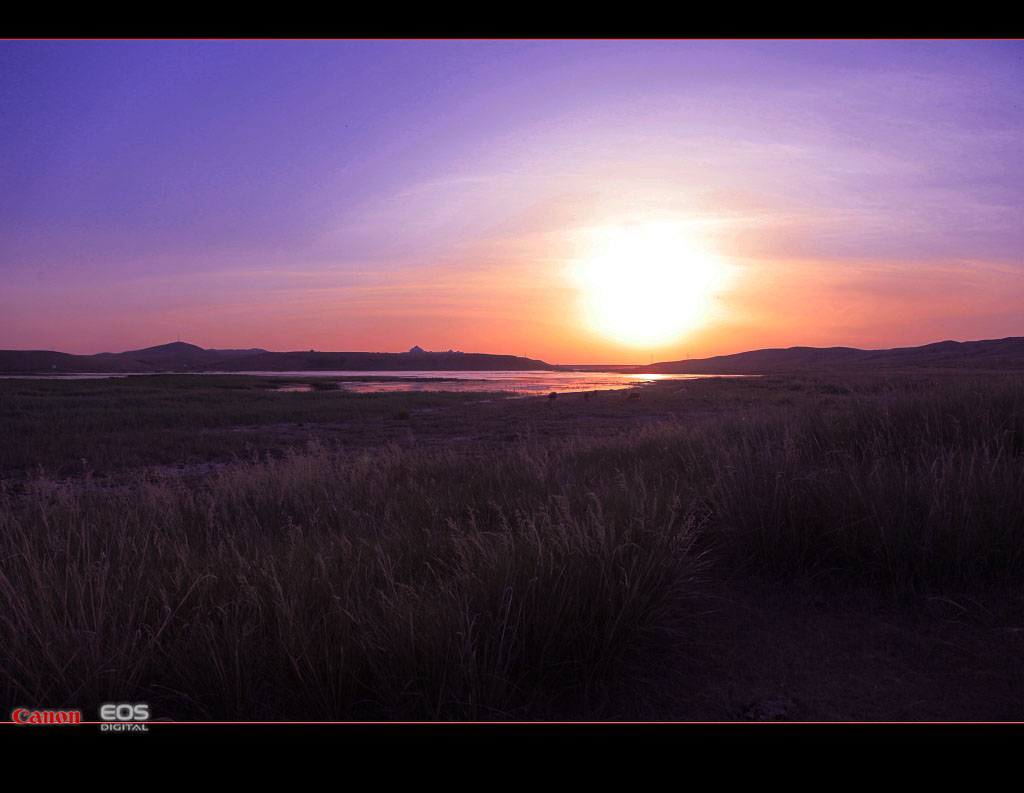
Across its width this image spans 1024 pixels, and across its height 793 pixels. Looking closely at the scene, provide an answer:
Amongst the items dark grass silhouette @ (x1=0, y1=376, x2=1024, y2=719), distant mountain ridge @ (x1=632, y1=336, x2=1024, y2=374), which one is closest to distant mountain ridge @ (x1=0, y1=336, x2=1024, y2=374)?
distant mountain ridge @ (x1=632, y1=336, x2=1024, y2=374)

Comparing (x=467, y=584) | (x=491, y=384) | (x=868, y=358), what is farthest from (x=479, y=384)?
(x=868, y=358)

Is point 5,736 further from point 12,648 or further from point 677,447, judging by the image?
point 677,447

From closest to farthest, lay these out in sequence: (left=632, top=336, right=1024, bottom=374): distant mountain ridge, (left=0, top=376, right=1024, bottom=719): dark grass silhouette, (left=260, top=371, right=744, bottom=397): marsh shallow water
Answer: (left=0, top=376, right=1024, bottom=719): dark grass silhouette, (left=260, top=371, right=744, bottom=397): marsh shallow water, (left=632, top=336, right=1024, bottom=374): distant mountain ridge

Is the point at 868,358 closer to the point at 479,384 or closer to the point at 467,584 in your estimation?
the point at 479,384

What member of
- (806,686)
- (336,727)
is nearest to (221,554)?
(336,727)

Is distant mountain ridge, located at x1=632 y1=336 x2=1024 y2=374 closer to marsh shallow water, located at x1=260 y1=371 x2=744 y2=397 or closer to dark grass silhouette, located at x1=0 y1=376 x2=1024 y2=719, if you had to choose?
marsh shallow water, located at x1=260 y1=371 x2=744 y2=397

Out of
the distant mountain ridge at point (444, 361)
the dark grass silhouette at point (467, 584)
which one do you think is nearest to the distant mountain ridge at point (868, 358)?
the distant mountain ridge at point (444, 361)

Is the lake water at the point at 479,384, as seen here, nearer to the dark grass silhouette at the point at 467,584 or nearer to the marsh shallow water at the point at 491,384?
the marsh shallow water at the point at 491,384

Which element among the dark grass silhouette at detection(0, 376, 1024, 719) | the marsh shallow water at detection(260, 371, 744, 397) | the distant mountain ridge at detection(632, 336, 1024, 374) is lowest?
the dark grass silhouette at detection(0, 376, 1024, 719)
